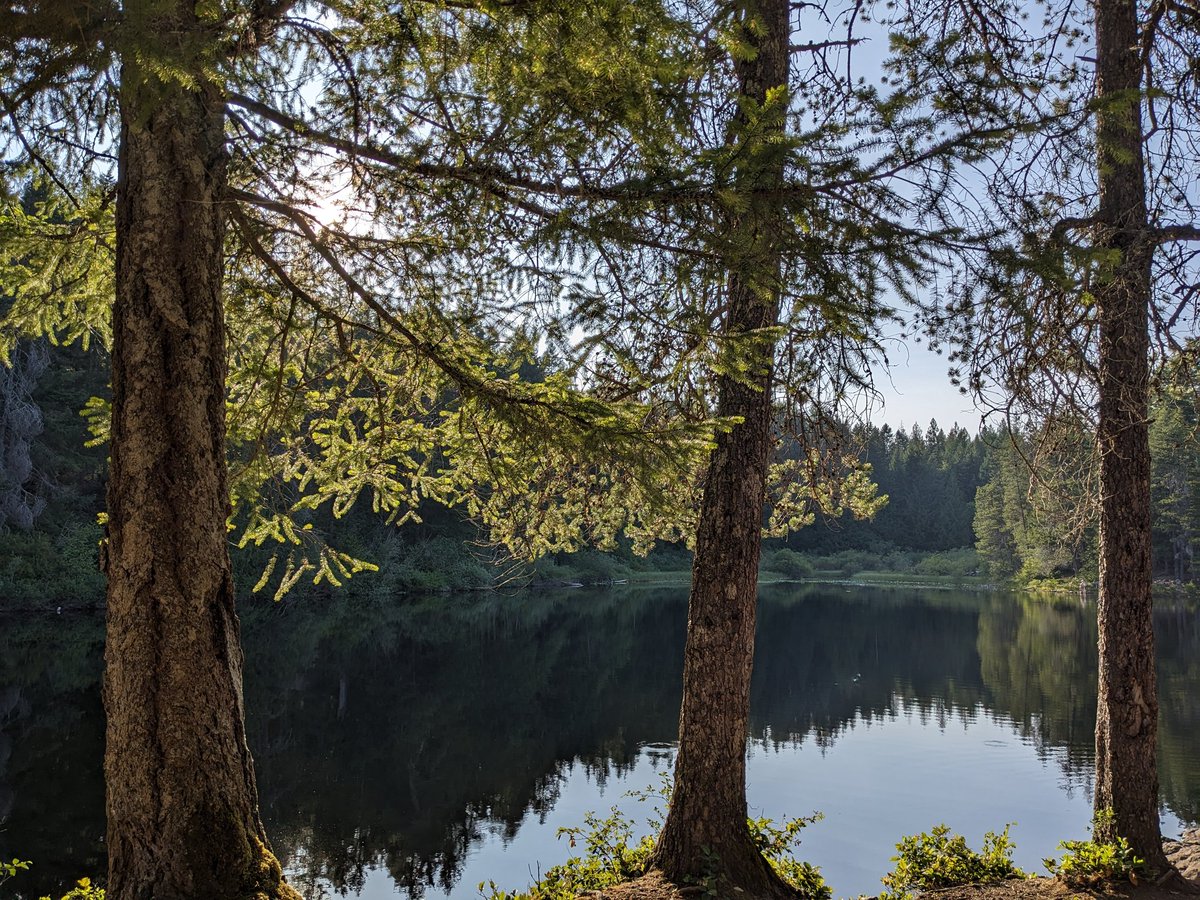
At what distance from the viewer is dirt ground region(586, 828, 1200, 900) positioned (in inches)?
189

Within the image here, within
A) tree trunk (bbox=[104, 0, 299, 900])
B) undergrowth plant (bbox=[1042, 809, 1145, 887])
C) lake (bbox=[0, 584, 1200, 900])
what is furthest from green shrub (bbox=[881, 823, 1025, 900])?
tree trunk (bbox=[104, 0, 299, 900])

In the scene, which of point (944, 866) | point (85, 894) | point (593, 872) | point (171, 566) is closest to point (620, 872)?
point (593, 872)

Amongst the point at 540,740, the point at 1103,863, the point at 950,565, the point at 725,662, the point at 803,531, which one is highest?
the point at 803,531

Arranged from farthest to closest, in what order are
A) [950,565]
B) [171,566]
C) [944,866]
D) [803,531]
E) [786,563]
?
[803,531]
[950,565]
[786,563]
[944,866]
[171,566]

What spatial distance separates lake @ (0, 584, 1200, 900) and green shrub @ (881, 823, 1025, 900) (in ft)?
6.97

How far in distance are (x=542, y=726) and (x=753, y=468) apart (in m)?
10.5

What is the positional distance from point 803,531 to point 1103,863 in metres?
53.6

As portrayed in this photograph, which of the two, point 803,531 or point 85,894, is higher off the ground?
point 803,531

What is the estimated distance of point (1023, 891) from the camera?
561 cm

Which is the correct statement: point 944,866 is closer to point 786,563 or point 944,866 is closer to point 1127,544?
point 1127,544

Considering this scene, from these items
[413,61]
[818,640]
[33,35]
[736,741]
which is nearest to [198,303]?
[33,35]

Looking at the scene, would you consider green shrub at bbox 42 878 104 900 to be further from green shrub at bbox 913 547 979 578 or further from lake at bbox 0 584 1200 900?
green shrub at bbox 913 547 979 578

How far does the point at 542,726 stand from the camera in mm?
14516

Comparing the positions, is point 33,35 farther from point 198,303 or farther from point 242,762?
point 242,762
